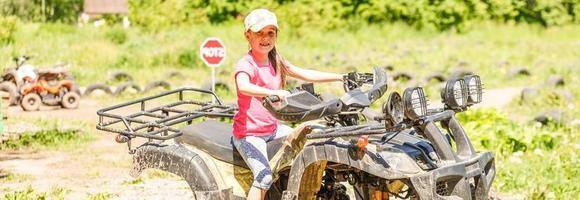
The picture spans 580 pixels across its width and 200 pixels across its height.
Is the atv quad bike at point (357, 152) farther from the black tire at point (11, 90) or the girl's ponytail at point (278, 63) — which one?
the black tire at point (11, 90)

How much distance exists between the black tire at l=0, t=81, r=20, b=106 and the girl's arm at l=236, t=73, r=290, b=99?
30.7 ft

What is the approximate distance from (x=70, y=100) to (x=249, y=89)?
9.19m

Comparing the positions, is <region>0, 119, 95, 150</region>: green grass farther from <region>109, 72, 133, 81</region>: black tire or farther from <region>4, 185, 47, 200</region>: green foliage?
<region>109, 72, 133, 81</region>: black tire

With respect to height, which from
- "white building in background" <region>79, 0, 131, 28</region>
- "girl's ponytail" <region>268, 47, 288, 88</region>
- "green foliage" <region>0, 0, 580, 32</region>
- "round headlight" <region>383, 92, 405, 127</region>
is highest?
"white building in background" <region>79, 0, 131, 28</region>

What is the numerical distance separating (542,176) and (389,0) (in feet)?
62.1

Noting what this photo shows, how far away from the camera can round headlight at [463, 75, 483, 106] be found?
13.2 feet

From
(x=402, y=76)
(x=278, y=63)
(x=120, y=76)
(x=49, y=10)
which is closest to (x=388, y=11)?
(x=402, y=76)

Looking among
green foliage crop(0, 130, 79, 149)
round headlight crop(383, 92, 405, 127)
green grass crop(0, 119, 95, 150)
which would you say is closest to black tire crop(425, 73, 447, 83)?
green grass crop(0, 119, 95, 150)

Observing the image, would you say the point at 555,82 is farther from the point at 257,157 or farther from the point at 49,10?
the point at 49,10

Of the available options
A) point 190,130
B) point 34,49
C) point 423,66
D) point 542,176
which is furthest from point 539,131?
point 34,49

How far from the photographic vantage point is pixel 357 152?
151 inches

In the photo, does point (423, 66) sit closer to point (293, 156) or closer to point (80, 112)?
point (80, 112)

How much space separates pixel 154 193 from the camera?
671 cm

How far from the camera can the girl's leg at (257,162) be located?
4.27 m
